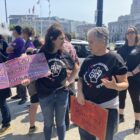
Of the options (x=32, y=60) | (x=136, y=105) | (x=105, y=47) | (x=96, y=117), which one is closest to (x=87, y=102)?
(x=96, y=117)

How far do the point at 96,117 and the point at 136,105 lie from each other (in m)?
2.10

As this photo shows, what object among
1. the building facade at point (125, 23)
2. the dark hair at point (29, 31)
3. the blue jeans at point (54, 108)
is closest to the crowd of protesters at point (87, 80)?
the blue jeans at point (54, 108)

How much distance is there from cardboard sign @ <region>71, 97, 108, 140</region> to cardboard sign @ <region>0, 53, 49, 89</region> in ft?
2.03

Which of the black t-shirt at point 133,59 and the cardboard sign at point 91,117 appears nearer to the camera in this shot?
the cardboard sign at point 91,117

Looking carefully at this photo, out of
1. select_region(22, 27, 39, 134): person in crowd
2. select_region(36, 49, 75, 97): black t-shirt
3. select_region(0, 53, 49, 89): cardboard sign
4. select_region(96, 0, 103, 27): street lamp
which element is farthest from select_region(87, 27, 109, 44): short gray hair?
select_region(96, 0, 103, 27): street lamp

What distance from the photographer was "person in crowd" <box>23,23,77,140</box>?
340cm

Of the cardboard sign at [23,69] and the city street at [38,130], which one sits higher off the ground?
the cardboard sign at [23,69]

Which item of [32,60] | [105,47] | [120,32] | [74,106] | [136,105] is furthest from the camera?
[120,32]

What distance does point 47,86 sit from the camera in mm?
3436

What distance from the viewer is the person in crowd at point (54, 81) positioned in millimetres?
3400

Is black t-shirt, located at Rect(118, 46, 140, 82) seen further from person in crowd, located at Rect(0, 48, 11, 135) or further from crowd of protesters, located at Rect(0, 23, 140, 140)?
person in crowd, located at Rect(0, 48, 11, 135)

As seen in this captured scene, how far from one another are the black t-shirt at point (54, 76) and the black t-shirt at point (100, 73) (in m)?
0.55

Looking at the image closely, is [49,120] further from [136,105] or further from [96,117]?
[136,105]

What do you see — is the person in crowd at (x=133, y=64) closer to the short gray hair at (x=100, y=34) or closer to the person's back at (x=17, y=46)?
the short gray hair at (x=100, y=34)
